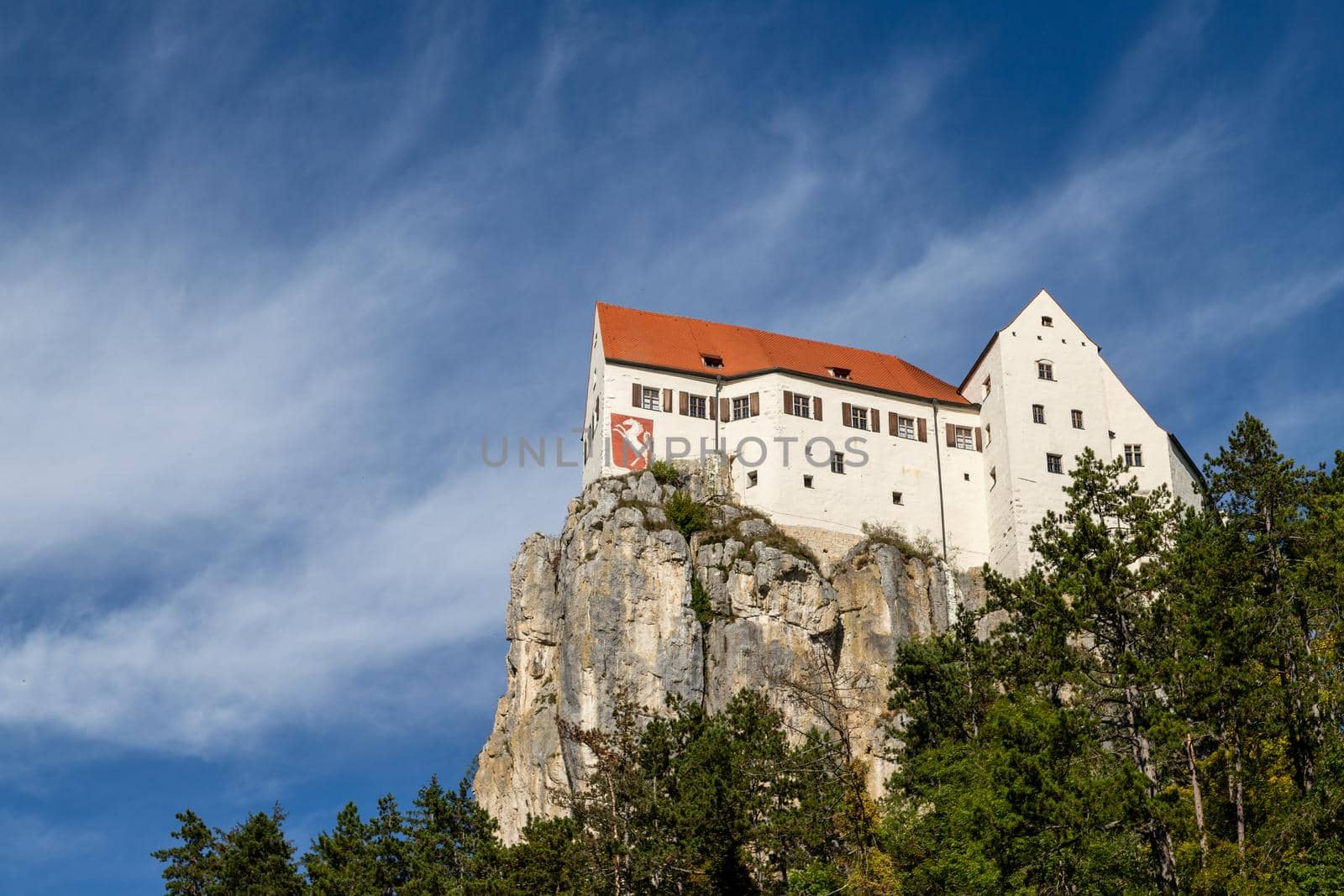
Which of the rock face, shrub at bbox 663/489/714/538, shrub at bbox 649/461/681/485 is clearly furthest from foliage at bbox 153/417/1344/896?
shrub at bbox 649/461/681/485

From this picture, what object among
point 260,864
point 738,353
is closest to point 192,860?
point 260,864

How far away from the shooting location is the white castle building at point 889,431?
6394 centimetres

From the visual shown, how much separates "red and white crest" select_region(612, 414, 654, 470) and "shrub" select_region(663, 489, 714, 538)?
316 cm

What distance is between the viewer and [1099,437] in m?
66.8

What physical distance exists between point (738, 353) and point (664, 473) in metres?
9.39

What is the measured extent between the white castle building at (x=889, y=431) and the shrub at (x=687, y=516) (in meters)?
2.91

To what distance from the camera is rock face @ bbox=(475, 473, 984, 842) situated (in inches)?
2192

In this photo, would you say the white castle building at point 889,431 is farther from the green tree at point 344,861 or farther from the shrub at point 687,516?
the green tree at point 344,861

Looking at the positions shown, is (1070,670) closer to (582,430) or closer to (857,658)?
(857,658)

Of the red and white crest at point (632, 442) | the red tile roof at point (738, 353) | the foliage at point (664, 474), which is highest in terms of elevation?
the red tile roof at point (738, 353)

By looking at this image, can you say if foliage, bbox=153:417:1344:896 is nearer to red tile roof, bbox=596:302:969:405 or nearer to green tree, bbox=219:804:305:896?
green tree, bbox=219:804:305:896

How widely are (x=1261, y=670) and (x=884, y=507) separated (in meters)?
28.6

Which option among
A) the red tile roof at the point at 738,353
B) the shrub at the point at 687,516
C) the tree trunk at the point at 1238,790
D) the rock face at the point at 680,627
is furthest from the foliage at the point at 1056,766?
the red tile roof at the point at 738,353

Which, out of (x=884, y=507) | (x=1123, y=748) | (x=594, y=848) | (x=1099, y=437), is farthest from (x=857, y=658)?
(x=1123, y=748)
